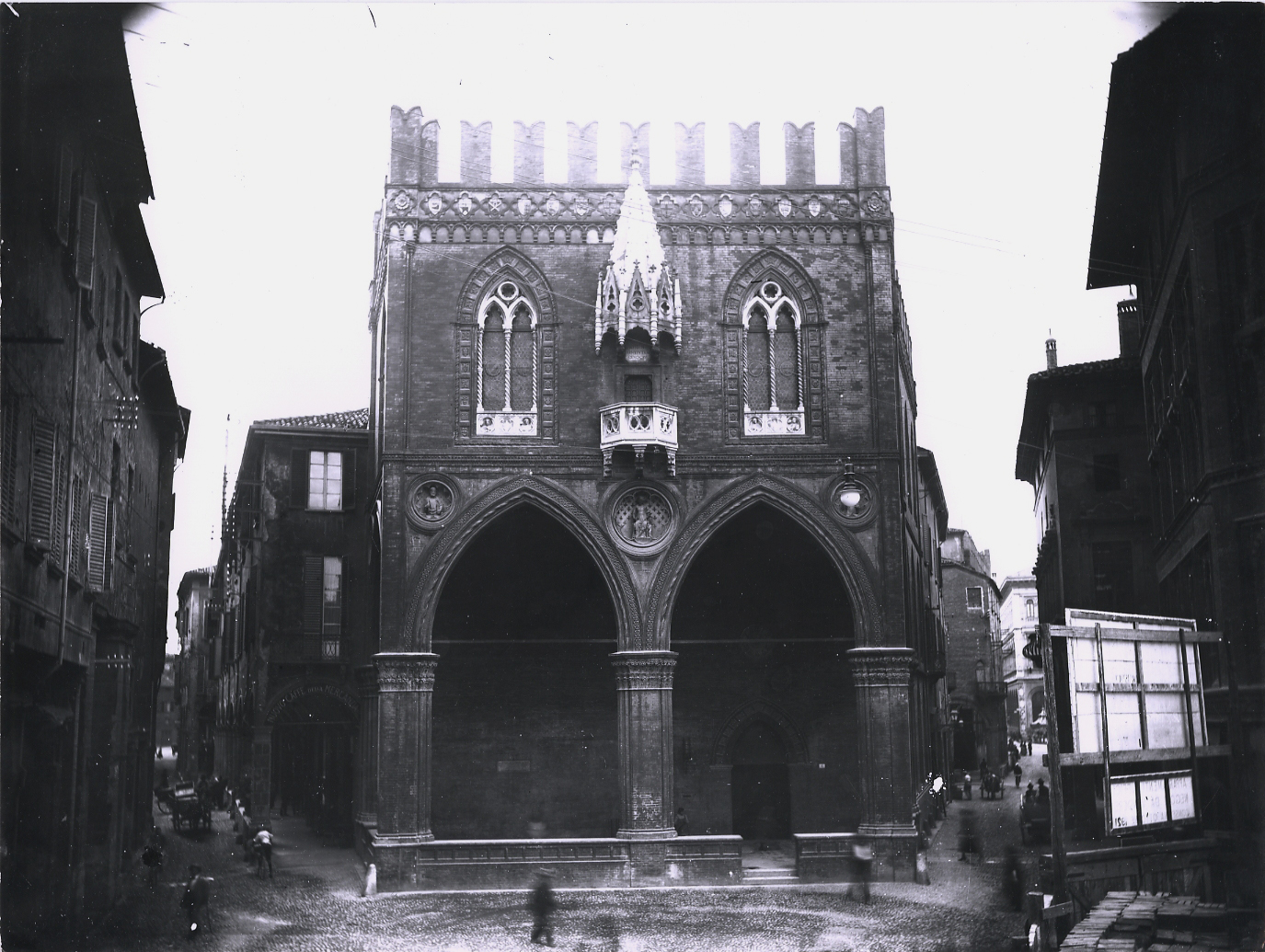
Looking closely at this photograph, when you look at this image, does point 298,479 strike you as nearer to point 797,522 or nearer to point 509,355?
point 509,355

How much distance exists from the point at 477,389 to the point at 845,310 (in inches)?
298

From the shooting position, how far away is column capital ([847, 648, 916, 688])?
27.8 metres

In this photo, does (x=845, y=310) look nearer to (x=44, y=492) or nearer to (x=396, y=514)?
(x=396, y=514)

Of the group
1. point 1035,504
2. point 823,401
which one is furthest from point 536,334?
point 1035,504

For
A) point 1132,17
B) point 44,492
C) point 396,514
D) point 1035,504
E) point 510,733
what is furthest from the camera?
point 1035,504

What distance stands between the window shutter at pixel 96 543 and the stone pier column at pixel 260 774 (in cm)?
1338

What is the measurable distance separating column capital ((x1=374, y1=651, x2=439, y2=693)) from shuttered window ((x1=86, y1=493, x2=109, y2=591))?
249 inches

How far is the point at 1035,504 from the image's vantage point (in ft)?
161

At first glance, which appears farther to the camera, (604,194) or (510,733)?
(510,733)

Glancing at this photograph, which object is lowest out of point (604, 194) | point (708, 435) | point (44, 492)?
point (44, 492)

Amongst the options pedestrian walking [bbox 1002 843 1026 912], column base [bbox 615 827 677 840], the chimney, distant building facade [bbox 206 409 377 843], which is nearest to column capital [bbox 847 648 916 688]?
column base [bbox 615 827 677 840]

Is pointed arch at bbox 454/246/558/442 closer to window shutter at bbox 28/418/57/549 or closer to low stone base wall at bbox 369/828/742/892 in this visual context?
low stone base wall at bbox 369/828/742/892

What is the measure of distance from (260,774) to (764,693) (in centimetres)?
1257

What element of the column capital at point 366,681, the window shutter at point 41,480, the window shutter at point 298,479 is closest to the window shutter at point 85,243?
the window shutter at point 41,480
